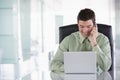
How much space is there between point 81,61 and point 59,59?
430 mm

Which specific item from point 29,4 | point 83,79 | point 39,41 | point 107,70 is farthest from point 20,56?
point 83,79

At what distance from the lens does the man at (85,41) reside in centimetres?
205

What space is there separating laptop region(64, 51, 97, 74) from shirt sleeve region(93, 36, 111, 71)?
26 cm

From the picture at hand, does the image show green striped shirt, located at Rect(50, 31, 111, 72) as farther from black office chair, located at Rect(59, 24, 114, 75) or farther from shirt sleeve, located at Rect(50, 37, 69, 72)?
black office chair, located at Rect(59, 24, 114, 75)

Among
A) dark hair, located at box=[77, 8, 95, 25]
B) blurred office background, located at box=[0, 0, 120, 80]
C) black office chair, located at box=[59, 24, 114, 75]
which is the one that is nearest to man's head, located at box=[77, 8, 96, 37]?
dark hair, located at box=[77, 8, 95, 25]

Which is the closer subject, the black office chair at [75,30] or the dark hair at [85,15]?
the dark hair at [85,15]

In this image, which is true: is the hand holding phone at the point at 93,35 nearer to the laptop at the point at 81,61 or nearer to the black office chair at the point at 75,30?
the black office chair at the point at 75,30

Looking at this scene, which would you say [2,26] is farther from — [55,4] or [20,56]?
[55,4]

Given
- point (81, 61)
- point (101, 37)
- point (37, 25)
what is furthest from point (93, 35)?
point (37, 25)

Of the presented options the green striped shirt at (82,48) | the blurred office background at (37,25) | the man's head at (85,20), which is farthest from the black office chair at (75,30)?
the blurred office background at (37,25)

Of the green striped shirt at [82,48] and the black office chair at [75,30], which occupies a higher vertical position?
the black office chair at [75,30]

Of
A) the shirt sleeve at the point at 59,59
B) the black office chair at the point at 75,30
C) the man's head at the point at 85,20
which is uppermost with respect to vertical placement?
the man's head at the point at 85,20

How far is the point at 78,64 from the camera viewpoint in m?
1.75

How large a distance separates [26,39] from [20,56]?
39 cm
